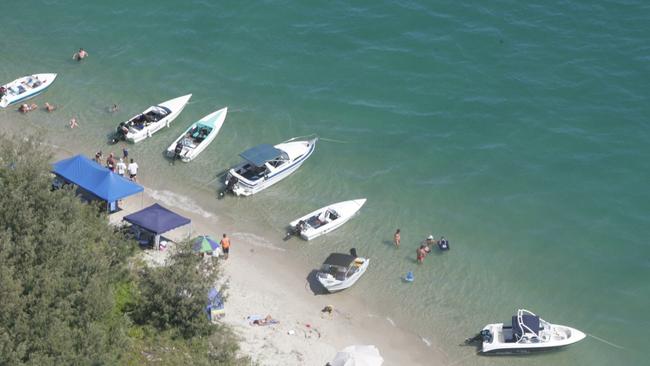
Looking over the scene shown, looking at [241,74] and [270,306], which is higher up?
[241,74]

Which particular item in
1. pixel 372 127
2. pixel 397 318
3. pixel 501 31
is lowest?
pixel 397 318

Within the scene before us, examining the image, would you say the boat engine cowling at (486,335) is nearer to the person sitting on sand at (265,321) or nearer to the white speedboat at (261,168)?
the person sitting on sand at (265,321)

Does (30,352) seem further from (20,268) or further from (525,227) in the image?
(525,227)

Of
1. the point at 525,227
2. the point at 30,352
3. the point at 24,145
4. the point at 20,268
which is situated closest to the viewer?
the point at 30,352

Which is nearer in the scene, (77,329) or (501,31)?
(77,329)

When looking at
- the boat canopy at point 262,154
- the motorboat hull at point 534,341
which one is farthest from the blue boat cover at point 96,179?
the motorboat hull at point 534,341

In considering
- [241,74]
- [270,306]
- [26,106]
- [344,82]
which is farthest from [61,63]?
[270,306]

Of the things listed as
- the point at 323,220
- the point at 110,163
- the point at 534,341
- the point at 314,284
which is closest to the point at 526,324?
the point at 534,341
